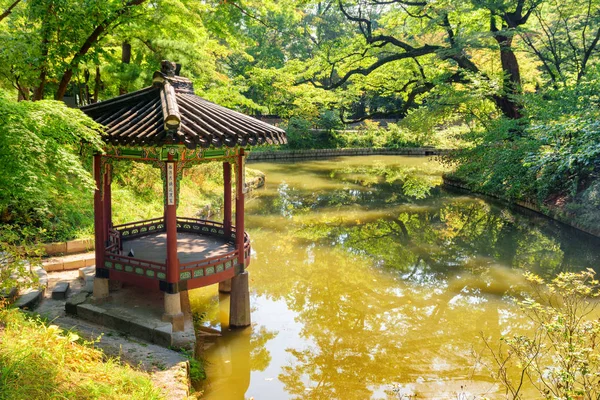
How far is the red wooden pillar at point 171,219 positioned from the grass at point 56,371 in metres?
1.47

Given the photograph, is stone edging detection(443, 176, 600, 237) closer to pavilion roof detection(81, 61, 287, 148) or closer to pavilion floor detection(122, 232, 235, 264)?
pavilion roof detection(81, 61, 287, 148)

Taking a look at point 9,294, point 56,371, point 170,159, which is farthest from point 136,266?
point 56,371

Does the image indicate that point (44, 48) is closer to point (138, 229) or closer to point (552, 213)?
point (138, 229)

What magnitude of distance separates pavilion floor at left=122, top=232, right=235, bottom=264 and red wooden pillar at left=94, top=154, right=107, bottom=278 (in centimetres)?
56

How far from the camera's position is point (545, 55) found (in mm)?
22344

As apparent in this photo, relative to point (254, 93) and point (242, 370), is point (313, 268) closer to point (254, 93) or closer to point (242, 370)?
point (242, 370)

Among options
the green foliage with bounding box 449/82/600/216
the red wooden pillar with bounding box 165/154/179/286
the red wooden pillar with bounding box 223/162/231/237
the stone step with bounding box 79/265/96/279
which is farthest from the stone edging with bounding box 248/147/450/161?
the red wooden pillar with bounding box 165/154/179/286

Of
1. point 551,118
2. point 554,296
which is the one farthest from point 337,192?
point 554,296

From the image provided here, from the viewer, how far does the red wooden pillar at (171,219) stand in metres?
6.77

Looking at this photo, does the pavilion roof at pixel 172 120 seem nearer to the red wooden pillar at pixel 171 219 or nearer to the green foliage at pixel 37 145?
the green foliage at pixel 37 145

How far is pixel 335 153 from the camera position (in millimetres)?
38125

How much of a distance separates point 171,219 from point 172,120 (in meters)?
1.54

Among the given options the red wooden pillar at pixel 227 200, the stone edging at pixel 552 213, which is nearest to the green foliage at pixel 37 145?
the red wooden pillar at pixel 227 200

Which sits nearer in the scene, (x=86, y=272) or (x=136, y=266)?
(x=136, y=266)
